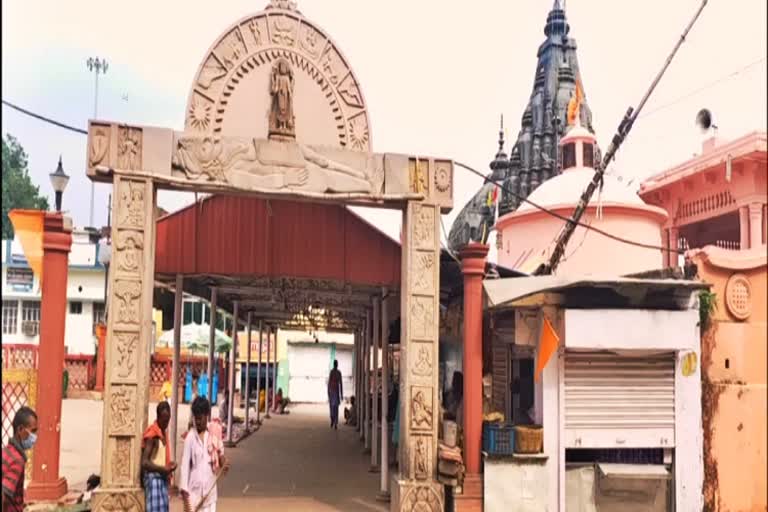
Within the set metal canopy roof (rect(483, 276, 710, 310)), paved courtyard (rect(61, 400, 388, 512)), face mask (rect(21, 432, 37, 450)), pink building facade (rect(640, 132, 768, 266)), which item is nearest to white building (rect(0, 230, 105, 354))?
paved courtyard (rect(61, 400, 388, 512))

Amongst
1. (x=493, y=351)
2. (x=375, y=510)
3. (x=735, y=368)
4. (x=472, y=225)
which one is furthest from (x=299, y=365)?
(x=735, y=368)

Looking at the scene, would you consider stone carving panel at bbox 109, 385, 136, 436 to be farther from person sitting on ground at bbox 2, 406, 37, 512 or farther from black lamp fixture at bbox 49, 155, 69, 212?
black lamp fixture at bbox 49, 155, 69, 212

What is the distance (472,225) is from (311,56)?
35.4 meters

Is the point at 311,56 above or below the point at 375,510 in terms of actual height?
above

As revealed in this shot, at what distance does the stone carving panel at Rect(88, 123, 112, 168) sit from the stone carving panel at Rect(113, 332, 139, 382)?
197 cm

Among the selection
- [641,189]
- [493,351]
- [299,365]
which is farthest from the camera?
[299,365]

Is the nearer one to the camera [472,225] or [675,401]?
[675,401]

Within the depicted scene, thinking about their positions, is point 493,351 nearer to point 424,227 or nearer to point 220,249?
point 424,227

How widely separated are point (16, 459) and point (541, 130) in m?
37.4

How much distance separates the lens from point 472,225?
144 feet

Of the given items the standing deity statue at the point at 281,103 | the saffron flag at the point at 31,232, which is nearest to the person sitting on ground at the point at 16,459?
the saffron flag at the point at 31,232

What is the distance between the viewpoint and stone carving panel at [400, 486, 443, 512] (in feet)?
28.2

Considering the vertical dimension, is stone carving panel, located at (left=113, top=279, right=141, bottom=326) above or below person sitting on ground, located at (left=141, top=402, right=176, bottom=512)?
above

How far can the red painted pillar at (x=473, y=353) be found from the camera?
8.99 meters
